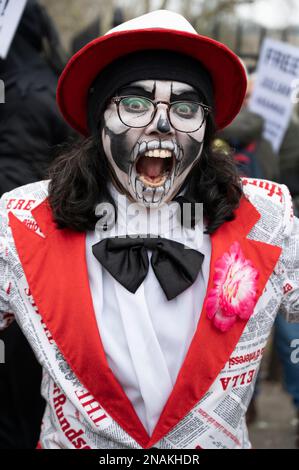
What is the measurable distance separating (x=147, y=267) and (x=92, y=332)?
9.7 inches

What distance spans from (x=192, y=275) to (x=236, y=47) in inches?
185

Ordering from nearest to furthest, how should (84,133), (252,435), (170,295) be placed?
(170,295)
(84,133)
(252,435)

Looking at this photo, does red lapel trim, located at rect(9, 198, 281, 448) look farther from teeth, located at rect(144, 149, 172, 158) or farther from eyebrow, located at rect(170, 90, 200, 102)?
eyebrow, located at rect(170, 90, 200, 102)

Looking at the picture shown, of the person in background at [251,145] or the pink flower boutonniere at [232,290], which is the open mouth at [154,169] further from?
the person in background at [251,145]

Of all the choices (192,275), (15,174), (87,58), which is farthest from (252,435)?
(87,58)

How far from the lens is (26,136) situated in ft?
11.4

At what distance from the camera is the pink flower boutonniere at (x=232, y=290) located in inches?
86.7

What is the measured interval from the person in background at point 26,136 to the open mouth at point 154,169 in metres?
1.03

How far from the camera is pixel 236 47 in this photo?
6.57 metres

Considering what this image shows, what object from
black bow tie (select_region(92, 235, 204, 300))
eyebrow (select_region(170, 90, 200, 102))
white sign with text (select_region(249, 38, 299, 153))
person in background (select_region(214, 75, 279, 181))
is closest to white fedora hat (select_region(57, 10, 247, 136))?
eyebrow (select_region(170, 90, 200, 102))

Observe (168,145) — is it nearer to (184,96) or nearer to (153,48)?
(184,96)

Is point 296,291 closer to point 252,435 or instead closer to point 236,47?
point 252,435

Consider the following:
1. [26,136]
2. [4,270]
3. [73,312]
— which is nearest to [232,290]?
[73,312]

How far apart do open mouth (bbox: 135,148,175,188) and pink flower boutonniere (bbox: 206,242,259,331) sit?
0.29m
